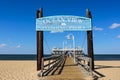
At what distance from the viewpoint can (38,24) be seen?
1487cm

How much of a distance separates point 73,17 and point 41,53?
11.7ft

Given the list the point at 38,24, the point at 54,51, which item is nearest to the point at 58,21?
the point at 38,24

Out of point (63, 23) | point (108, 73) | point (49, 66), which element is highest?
point (63, 23)

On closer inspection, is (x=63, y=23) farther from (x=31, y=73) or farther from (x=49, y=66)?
(x=31, y=73)

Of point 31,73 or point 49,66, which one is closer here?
point 49,66

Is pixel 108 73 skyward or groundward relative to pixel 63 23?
groundward

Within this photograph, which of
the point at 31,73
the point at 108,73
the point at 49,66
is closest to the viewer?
the point at 49,66

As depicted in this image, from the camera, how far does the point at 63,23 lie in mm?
15031

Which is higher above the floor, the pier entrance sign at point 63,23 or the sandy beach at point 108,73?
the pier entrance sign at point 63,23

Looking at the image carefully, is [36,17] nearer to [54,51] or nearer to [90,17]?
[90,17]

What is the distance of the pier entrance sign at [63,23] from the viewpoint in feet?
48.8

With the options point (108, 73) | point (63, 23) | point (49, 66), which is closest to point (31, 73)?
point (49, 66)

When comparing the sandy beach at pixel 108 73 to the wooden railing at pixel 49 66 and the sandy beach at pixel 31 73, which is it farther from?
the wooden railing at pixel 49 66

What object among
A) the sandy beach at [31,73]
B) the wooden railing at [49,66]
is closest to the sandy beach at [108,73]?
the sandy beach at [31,73]
